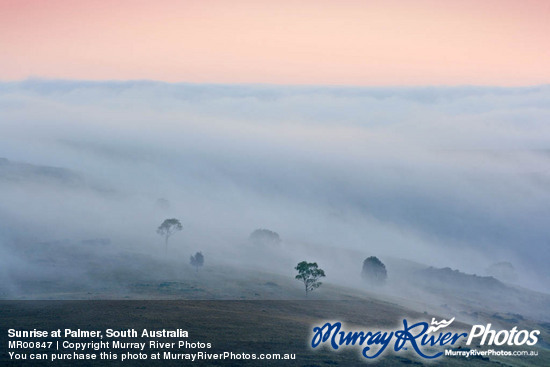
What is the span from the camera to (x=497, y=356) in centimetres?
7488

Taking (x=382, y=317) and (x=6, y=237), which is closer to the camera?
(x=382, y=317)

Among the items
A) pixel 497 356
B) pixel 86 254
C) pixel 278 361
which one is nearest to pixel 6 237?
pixel 86 254

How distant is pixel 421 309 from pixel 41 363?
9044 cm

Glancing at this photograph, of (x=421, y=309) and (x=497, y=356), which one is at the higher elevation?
(x=421, y=309)

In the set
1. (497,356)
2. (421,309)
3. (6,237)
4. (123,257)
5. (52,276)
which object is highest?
(6,237)

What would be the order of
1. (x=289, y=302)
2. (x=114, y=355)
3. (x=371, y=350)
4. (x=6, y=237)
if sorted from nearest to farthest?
(x=114, y=355) < (x=371, y=350) < (x=289, y=302) < (x=6, y=237)

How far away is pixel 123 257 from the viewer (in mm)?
157000

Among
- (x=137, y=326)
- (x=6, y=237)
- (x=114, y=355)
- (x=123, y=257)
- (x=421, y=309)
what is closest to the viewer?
(x=114, y=355)

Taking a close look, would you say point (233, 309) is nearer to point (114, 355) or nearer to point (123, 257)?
point (114, 355)

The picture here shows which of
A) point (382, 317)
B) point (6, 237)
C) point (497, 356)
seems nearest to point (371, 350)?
point (497, 356)

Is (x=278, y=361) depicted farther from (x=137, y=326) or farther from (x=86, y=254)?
(x=86, y=254)

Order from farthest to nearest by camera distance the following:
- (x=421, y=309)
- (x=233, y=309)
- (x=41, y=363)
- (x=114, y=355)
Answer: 1. (x=421, y=309)
2. (x=233, y=309)
3. (x=114, y=355)
4. (x=41, y=363)

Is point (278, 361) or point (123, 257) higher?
point (123, 257)

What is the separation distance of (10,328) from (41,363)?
55.1ft
